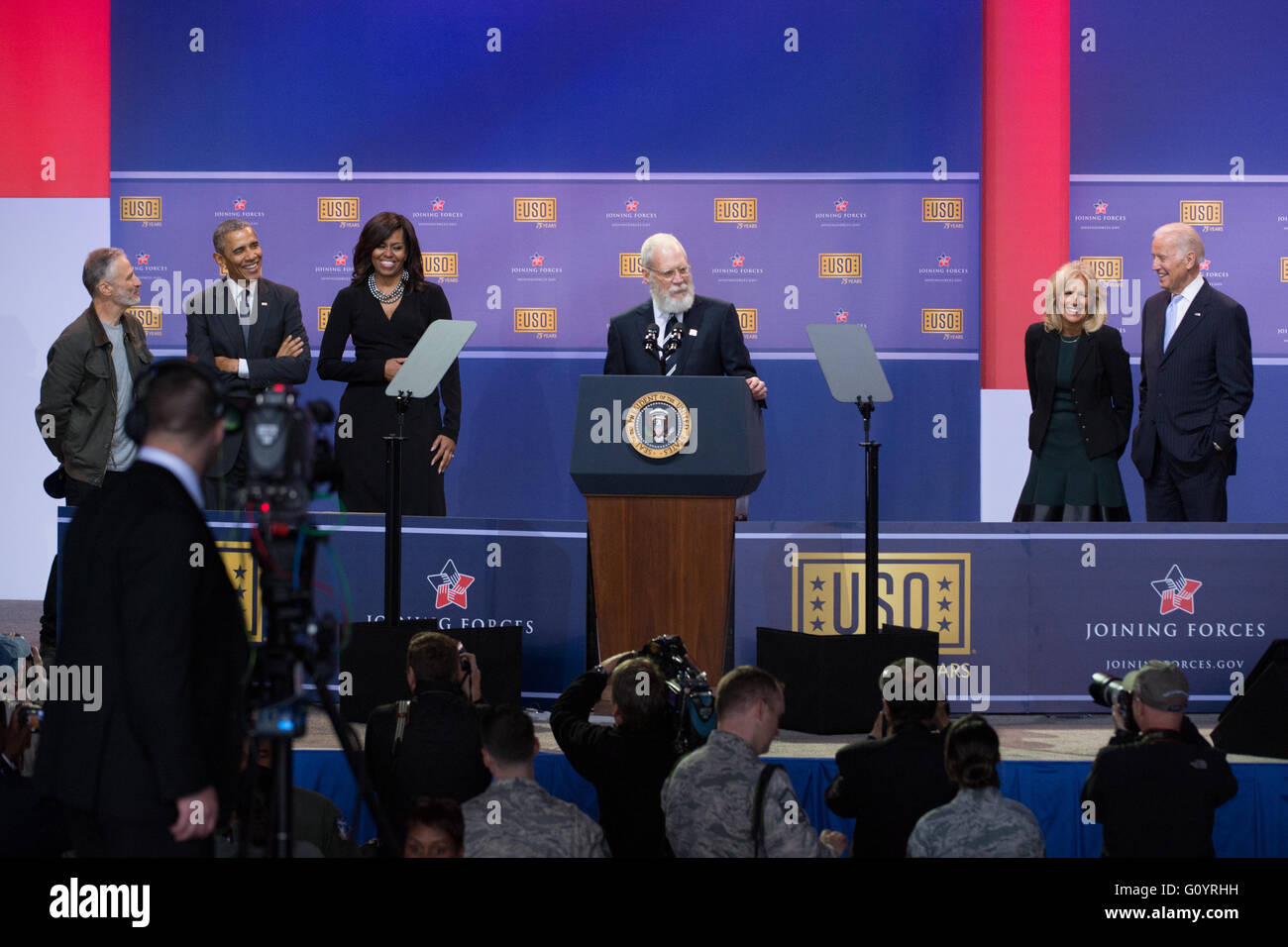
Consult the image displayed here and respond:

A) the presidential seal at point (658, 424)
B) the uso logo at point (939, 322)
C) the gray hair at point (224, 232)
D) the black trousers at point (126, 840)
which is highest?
the gray hair at point (224, 232)

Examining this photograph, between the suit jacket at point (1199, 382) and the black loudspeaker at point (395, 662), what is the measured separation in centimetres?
325

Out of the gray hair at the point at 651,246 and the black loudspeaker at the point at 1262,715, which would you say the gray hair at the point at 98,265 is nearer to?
the gray hair at the point at 651,246

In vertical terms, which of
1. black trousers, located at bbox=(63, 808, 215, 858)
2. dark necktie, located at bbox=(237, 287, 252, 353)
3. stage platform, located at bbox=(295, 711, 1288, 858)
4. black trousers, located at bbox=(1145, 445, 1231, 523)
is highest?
dark necktie, located at bbox=(237, 287, 252, 353)

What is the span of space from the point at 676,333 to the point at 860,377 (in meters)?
1.04

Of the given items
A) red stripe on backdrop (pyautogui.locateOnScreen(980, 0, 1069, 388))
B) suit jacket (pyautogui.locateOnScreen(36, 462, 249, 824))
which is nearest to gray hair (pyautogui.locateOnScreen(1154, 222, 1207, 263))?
red stripe on backdrop (pyautogui.locateOnScreen(980, 0, 1069, 388))

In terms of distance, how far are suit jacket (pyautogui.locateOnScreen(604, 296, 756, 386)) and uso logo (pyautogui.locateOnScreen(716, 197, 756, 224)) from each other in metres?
3.00

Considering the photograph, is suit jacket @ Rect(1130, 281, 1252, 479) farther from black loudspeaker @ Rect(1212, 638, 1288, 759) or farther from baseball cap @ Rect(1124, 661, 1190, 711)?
baseball cap @ Rect(1124, 661, 1190, 711)

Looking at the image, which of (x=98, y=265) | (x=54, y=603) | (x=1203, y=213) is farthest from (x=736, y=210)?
(x=54, y=603)

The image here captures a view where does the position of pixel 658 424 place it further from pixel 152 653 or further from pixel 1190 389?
pixel 1190 389

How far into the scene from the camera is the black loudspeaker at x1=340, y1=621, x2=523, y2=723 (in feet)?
18.1

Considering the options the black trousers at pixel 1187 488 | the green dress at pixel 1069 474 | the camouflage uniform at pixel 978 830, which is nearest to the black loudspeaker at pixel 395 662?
the camouflage uniform at pixel 978 830

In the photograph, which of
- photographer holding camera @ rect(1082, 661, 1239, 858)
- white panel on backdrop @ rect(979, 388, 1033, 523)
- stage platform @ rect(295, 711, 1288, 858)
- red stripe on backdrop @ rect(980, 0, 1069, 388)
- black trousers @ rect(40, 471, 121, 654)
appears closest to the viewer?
photographer holding camera @ rect(1082, 661, 1239, 858)

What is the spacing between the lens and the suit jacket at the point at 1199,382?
667 centimetres

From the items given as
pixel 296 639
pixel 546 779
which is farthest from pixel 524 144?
pixel 296 639
